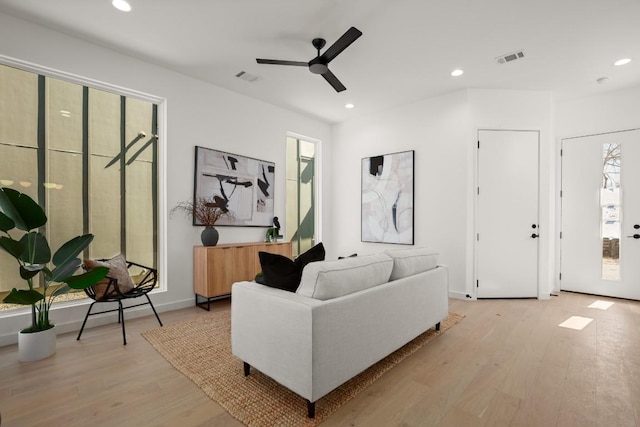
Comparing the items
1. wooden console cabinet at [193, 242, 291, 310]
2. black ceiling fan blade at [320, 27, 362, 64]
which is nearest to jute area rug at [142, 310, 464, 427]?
wooden console cabinet at [193, 242, 291, 310]

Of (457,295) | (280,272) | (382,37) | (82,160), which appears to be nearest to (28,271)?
(82,160)

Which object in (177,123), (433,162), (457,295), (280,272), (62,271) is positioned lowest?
(457,295)

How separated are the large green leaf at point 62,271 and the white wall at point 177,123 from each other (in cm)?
81

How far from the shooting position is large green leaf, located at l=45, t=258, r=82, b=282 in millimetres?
2477

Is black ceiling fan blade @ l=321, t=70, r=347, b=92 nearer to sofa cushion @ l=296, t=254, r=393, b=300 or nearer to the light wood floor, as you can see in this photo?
sofa cushion @ l=296, t=254, r=393, b=300

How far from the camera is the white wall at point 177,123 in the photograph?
2.95 meters

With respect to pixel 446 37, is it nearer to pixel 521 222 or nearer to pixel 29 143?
pixel 521 222

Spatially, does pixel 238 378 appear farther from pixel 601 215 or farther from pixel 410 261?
pixel 601 215

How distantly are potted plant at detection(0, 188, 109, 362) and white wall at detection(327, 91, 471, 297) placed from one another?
4.17 metres

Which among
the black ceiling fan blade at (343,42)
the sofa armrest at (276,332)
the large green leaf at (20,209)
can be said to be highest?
the black ceiling fan blade at (343,42)

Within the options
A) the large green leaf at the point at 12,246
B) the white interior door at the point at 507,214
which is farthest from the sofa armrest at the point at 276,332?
the white interior door at the point at 507,214

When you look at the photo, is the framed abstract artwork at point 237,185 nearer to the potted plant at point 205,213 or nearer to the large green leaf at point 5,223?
the potted plant at point 205,213

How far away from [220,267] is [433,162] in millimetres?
3509

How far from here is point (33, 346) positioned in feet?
8.03
